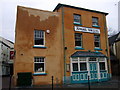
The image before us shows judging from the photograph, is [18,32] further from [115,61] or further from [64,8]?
[115,61]

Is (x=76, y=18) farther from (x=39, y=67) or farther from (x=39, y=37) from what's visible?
(x=39, y=67)

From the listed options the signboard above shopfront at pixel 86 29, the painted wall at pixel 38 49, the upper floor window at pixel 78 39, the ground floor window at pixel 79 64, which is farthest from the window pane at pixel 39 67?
the signboard above shopfront at pixel 86 29

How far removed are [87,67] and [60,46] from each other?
4.10m

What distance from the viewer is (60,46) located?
15516 millimetres

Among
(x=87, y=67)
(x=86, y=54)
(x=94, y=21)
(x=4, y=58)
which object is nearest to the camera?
(x=87, y=67)

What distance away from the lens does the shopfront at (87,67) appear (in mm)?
15011

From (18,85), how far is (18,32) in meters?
5.50

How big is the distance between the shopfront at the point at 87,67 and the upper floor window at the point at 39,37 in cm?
396

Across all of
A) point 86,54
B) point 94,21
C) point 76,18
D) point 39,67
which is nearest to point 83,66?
point 86,54

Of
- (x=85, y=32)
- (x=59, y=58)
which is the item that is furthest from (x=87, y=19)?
(x=59, y=58)

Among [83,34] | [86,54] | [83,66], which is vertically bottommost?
[83,66]

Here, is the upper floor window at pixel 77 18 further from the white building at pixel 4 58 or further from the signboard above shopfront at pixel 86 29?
the white building at pixel 4 58

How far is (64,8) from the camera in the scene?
16172 millimetres

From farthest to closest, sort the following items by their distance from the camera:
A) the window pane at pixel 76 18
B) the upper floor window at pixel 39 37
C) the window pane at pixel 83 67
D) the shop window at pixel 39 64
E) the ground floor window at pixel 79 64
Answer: the window pane at pixel 76 18
the window pane at pixel 83 67
the ground floor window at pixel 79 64
the upper floor window at pixel 39 37
the shop window at pixel 39 64
